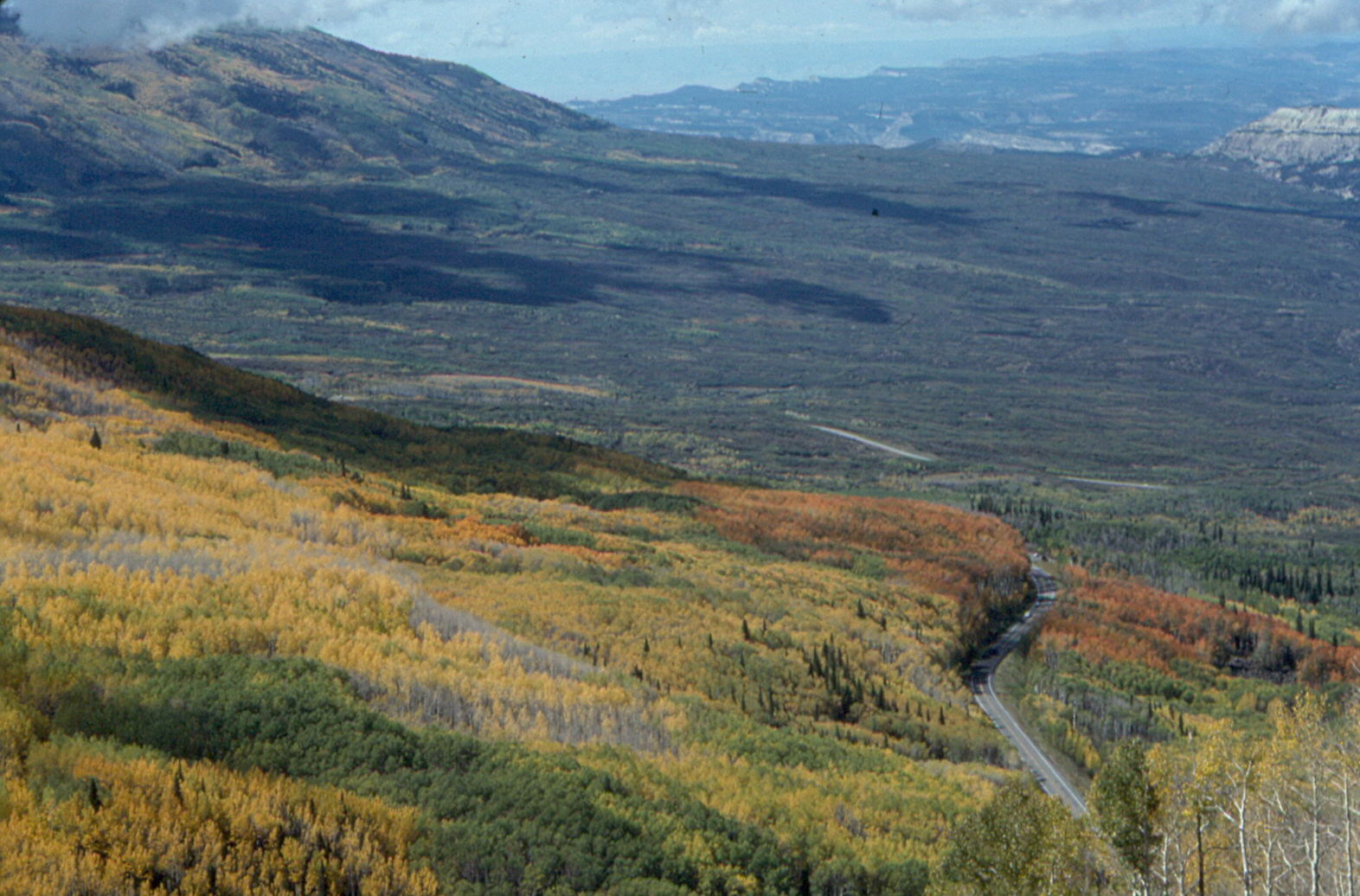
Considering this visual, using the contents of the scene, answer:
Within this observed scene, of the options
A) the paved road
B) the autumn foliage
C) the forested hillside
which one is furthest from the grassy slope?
the autumn foliage

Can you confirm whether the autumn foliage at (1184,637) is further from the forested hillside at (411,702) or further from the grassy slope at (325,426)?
the grassy slope at (325,426)

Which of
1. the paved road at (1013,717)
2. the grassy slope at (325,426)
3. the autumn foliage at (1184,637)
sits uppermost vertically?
the grassy slope at (325,426)

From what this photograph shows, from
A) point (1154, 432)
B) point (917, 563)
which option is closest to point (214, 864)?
point (917, 563)

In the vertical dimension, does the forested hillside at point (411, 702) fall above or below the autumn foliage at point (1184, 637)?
above

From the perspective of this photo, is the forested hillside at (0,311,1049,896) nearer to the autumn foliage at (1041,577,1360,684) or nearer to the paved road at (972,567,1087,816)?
the paved road at (972,567,1087,816)

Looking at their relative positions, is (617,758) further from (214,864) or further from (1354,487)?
(1354,487)

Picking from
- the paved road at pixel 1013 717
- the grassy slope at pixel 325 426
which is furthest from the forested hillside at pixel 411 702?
the grassy slope at pixel 325 426
